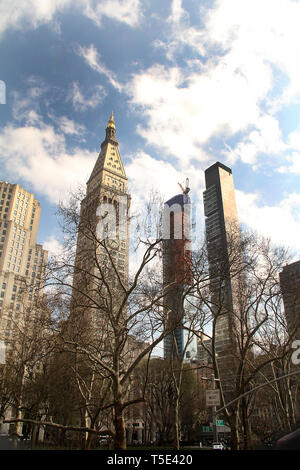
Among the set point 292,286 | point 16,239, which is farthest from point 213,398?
point 16,239

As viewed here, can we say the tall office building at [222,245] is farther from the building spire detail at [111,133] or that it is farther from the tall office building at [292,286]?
the building spire detail at [111,133]

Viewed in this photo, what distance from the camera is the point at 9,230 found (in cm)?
9756

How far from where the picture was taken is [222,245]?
854 inches

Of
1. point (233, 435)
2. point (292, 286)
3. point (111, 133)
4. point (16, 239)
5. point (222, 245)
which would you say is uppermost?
point (111, 133)

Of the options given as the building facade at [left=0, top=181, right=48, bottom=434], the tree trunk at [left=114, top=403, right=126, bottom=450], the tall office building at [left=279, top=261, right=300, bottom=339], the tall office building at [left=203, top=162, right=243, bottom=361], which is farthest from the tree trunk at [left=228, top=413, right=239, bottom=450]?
the building facade at [left=0, top=181, right=48, bottom=434]

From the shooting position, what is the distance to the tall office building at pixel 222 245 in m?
20.0

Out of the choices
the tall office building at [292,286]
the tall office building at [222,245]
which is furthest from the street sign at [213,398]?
the tall office building at [292,286]

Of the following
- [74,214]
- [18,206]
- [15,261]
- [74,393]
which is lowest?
[74,393]

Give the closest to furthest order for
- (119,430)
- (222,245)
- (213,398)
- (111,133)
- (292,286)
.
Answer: (119,430)
(213,398)
(222,245)
(292,286)
(111,133)

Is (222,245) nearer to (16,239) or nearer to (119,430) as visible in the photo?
(119,430)

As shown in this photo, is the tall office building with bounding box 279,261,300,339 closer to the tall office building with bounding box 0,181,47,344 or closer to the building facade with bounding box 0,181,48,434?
the tall office building with bounding box 0,181,47,344
